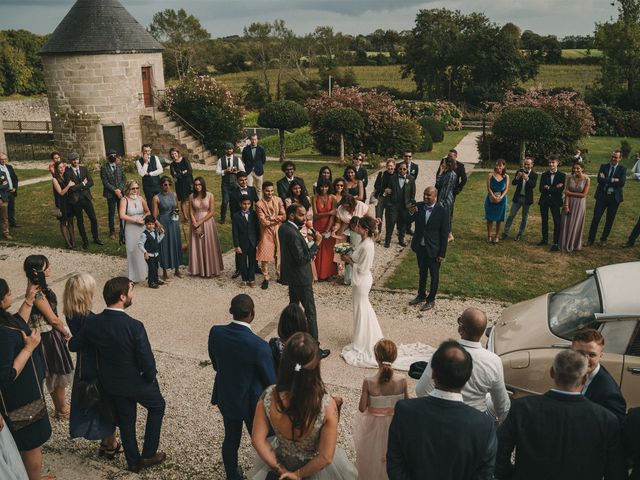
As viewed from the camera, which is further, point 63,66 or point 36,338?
point 63,66

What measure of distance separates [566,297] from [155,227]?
6905 mm

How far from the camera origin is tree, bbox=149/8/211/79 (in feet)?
195

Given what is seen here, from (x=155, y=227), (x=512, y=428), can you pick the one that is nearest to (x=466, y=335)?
(x=512, y=428)

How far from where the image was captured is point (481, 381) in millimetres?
4684

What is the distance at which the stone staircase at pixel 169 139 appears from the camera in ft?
89.5

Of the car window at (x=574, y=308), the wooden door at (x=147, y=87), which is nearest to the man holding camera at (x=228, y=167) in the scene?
the car window at (x=574, y=308)

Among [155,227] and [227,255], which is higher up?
[155,227]

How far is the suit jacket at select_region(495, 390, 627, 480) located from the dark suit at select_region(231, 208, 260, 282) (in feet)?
24.1

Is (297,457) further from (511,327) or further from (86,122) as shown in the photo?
(86,122)

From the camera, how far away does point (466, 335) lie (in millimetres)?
4762

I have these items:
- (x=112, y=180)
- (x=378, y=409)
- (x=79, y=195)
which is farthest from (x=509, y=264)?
(x=79, y=195)

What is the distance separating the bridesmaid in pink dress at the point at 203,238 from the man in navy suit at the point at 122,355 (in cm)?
596

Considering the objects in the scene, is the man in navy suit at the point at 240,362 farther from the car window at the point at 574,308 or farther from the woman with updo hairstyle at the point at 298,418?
the car window at the point at 574,308

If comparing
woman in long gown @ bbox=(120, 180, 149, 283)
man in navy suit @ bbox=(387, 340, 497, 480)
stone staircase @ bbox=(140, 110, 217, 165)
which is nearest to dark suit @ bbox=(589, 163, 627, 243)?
woman in long gown @ bbox=(120, 180, 149, 283)
